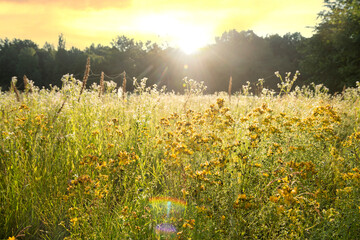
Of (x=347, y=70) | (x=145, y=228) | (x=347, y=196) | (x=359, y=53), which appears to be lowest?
(x=145, y=228)

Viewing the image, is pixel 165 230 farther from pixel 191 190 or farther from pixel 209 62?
pixel 209 62

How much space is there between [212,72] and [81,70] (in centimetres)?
2220

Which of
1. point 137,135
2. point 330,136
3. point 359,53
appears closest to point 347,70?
point 359,53

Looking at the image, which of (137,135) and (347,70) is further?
(347,70)

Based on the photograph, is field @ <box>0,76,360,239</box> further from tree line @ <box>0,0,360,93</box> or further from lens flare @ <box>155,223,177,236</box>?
tree line @ <box>0,0,360,93</box>

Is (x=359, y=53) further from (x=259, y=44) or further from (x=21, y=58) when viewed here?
(x=21, y=58)

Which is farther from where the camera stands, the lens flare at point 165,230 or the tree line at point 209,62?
the tree line at point 209,62

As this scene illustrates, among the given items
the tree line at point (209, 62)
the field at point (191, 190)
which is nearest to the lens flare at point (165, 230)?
the field at point (191, 190)

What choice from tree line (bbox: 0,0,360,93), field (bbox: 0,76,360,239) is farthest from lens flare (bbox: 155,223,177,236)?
tree line (bbox: 0,0,360,93)

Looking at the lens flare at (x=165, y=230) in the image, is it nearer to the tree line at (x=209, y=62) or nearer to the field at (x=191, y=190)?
the field at (x=191, y=190)

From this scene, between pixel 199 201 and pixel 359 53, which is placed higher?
pixel 359 53

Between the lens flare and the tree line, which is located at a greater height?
the tree line

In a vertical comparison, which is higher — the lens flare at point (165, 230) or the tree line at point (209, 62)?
the tree line at point (209, 62)

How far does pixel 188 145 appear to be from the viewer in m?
2.50
